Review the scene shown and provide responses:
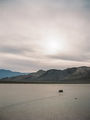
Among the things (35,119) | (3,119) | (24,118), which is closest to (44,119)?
(35,119)

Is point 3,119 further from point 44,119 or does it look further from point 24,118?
point 44,119

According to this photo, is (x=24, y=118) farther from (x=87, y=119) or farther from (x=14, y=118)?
(x=87, y=119)

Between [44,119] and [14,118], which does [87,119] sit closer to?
[44,119]

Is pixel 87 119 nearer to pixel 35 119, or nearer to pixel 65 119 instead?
pixel 65 119

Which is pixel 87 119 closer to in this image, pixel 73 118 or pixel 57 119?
pixel 73 118

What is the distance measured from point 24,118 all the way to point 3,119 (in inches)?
212

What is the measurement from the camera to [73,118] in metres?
44.9

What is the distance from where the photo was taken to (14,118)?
44.0 metres

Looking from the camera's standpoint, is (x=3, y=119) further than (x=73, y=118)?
No

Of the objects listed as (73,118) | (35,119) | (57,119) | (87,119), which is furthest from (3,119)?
(87,119)

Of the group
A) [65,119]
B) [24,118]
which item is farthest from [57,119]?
[24,118]

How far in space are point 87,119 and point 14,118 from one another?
59.5 feet

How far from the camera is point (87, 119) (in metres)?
42.6

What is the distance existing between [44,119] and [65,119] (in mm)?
5287
